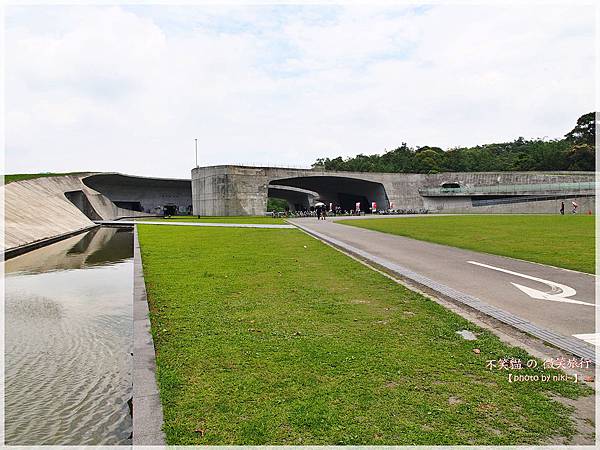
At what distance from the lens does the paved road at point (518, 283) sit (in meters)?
6.03

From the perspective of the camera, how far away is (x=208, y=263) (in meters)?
11.7

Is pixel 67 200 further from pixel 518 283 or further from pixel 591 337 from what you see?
pixel 591 337

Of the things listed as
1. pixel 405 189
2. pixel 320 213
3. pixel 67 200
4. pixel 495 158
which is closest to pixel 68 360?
pixel 320 213

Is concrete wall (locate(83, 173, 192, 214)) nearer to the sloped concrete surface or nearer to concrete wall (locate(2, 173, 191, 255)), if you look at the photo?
concrete wall (locate(2, 173, 191, 255))

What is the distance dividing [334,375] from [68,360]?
11.8ft

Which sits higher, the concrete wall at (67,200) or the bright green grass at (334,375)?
the concrete wall at (67,200)

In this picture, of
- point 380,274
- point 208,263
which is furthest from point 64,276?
point 380,274

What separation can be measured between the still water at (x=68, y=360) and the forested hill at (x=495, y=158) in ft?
277

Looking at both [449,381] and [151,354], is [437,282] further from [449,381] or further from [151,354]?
[151,354]

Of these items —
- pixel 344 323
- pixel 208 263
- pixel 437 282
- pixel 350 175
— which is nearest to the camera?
pixel 344 323

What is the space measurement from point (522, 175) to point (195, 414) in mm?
70731

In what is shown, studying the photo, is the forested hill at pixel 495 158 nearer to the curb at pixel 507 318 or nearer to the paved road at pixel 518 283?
the paved road at pixel 518 283

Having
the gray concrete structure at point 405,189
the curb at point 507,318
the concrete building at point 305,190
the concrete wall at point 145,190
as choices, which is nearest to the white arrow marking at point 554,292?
the curb at point 507,318

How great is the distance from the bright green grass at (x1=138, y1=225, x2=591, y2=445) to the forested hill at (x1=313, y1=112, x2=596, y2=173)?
276 feet
